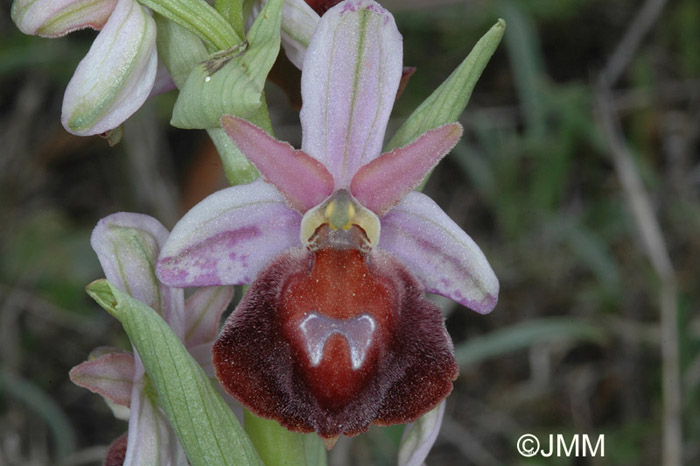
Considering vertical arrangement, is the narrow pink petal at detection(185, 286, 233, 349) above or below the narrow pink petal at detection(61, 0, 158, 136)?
below

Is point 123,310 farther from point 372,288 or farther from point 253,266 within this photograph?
point 372,288

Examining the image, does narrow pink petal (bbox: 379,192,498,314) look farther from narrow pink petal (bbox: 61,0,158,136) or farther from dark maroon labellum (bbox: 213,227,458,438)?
narrow pink petal (bbox: 61,0,158,136)

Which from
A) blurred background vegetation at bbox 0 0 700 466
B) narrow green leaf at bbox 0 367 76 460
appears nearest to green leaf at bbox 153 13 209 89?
blurred background vegetation at bbox 0 0 700 466

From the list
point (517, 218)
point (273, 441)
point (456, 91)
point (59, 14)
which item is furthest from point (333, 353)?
point (517, 218)

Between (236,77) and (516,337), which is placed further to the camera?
(516,337)

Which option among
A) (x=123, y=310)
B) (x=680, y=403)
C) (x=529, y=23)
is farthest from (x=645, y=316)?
(x=123, y=310)

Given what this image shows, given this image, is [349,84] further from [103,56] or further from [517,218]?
[517,218]
